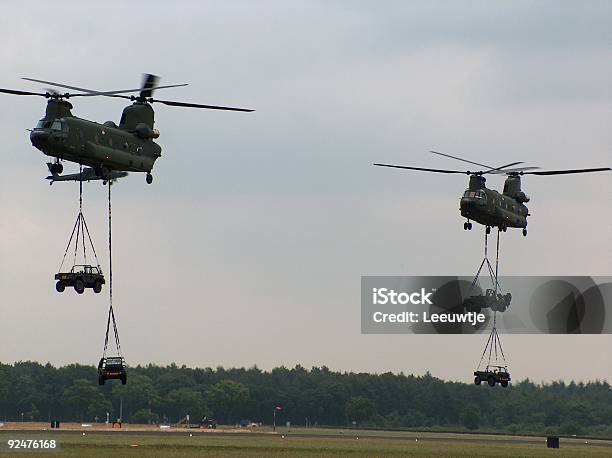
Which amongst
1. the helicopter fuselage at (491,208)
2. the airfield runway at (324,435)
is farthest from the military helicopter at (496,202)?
the airfield runway at (324,435)

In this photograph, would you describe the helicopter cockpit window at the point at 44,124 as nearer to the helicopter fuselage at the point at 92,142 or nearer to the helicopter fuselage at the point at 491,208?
the helicopter fuselage at the point at 92,142

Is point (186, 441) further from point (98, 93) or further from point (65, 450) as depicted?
point (98, 93)

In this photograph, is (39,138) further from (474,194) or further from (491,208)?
(491,208)

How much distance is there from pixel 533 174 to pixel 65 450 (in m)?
44.6

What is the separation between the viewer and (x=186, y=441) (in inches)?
5074

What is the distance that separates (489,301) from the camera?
3787 inches

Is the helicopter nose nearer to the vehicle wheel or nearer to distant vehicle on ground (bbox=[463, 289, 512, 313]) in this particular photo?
the vehicle wheel

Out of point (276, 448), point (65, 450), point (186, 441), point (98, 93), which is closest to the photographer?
point (98, 93)

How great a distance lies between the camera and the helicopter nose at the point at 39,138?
7088 cm

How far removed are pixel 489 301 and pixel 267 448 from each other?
98.6 feet

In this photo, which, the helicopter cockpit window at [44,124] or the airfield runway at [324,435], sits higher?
the helicopter cockpit window at [44,124]

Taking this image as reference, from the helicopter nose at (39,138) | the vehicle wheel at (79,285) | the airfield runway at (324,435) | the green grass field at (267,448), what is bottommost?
the green grass field at (267,448)

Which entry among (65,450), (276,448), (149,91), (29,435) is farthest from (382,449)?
(149,91)

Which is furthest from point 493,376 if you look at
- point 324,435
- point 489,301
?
point 324,435
